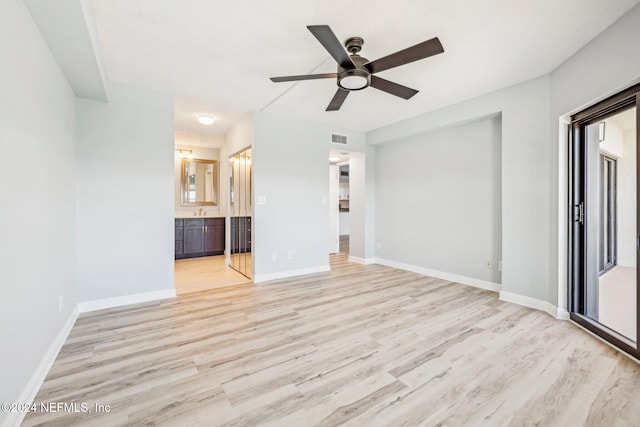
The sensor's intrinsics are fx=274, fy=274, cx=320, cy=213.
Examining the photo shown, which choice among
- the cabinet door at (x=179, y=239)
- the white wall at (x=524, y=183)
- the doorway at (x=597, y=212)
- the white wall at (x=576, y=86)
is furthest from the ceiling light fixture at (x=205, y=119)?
the doorway at (x=597, y=212)

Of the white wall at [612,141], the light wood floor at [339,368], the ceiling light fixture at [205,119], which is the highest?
the ceiling light fixture at [205,119]

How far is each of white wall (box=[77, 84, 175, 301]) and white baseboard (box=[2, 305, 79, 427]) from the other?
0.71 meters

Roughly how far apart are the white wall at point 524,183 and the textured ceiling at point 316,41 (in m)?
0.23

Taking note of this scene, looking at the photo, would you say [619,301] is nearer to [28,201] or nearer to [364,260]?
[364,260]

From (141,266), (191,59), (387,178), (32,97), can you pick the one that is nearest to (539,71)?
(387,178)

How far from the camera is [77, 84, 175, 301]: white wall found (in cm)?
299

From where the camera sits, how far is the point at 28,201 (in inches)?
66.3

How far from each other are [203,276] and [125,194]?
183 cm

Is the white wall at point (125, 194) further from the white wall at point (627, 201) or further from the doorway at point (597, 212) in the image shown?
the white wall at point (627, 201)

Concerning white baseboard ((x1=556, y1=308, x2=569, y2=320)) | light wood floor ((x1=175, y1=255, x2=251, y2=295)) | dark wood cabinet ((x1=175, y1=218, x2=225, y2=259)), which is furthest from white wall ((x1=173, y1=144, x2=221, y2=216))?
white baseboard ((x1=556, y1=308, x2=569, y2=320))

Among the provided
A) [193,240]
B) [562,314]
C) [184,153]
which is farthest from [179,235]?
[562,314]

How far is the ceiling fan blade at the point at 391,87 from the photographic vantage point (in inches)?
97.8

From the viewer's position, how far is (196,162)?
6.40 meters

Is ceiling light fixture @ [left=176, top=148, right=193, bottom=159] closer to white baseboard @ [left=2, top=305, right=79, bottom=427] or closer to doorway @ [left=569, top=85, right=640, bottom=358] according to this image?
white baseboard @ [left=2, top=305, right=79, bottom=427]
